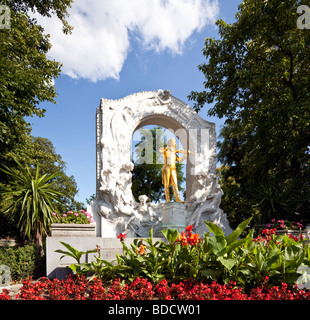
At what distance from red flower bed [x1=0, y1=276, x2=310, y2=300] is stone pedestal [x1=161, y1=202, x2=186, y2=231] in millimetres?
4615

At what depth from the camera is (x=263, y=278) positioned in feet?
11.8

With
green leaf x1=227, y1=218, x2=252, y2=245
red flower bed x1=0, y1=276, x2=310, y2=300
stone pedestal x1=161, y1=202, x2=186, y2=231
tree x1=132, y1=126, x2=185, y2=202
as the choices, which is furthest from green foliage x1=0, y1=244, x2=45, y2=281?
tree x1=132, y1=126, x2=185, y2=202

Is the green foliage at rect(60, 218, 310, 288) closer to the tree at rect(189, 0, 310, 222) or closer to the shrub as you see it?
the shrub

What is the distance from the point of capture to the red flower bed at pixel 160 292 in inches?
127

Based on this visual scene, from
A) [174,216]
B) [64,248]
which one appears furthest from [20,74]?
[174,216]

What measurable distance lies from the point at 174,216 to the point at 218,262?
4.76m

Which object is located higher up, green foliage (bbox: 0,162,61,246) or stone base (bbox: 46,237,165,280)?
green foliage (bbox: 0,162,61,246)

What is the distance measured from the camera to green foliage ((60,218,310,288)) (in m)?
3.54

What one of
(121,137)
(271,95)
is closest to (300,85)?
(271,95)

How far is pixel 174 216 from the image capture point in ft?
27.8

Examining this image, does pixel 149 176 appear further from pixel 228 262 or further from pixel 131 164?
pixel 228 262

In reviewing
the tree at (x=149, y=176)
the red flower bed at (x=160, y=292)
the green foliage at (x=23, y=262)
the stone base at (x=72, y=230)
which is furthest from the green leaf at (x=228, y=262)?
the tree at (x=149, y=176)

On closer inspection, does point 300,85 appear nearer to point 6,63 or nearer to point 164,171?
point 164,171

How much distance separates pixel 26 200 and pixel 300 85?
964 centimetres
